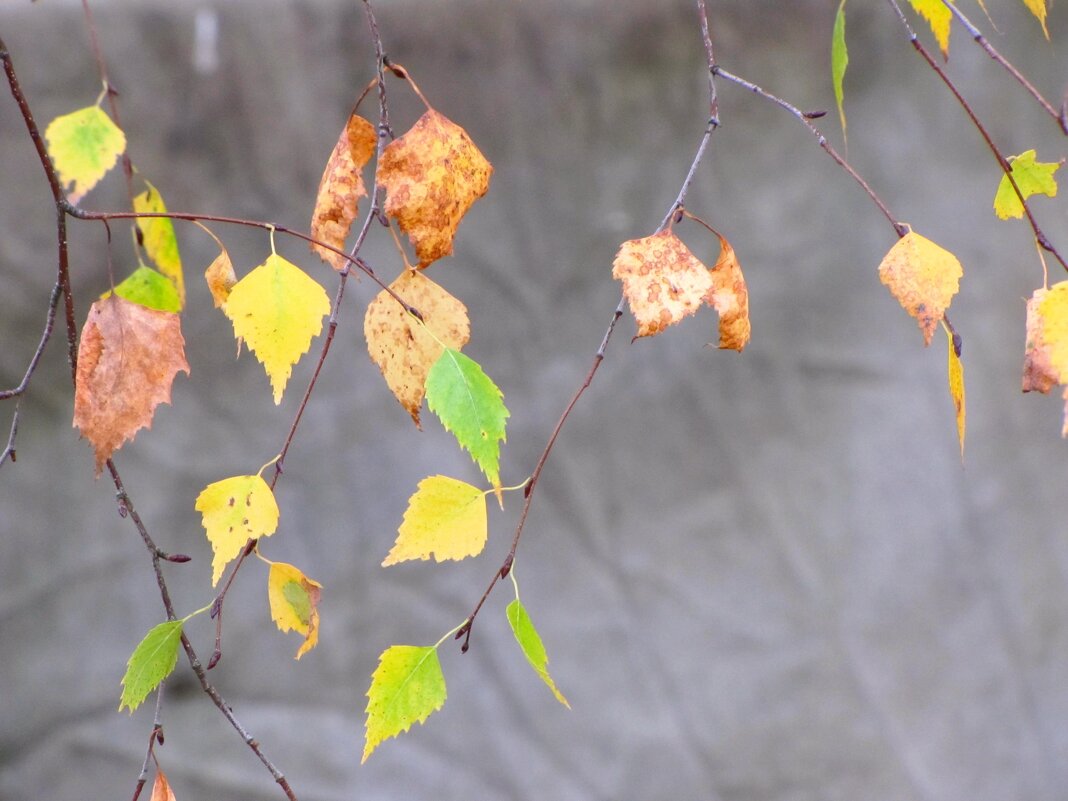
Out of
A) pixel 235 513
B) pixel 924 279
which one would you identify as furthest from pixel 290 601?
pixel 924 279

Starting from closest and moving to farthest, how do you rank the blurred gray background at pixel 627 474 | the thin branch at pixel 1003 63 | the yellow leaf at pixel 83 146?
1. the thin branch at pixel 1003 63
2. the yellow leaf at pixel 83 146
3. the blurred gray background at pixel 627 474

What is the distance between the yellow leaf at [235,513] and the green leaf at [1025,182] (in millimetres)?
314

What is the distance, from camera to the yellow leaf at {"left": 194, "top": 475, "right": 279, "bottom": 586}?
0.34m

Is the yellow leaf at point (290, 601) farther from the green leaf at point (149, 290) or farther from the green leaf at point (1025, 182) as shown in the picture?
the green leaf at point (1025, 182)

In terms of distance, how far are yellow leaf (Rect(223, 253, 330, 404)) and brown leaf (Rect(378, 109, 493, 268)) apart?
1.6 inches

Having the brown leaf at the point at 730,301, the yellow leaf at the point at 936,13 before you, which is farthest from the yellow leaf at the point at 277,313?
the yellow leaf at the point at 936,13

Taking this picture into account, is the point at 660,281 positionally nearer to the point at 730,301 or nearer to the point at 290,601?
the point at 730,301

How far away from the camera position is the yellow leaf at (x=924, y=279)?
13.6 inches

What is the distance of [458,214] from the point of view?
1.14 ft

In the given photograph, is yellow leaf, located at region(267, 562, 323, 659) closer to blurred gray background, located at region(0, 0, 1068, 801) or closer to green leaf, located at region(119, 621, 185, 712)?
green leaf, located at region(119, 621, 185, 712)

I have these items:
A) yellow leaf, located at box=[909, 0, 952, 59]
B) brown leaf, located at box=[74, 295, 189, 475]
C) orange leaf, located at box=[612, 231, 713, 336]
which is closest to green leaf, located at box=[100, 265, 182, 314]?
brown leaf, located at box=[74, 295, 189, 475]

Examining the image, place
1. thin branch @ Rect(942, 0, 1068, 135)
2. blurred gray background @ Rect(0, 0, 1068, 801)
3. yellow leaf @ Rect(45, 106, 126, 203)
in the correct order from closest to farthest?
thin branch @ Rect(942, 0, 1068, 135) → yellow leaf @ Rect(45, 106, 126, 203) → blurred gray background @ Rect(0, 0, 1068, 801)

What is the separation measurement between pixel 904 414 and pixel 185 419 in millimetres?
728

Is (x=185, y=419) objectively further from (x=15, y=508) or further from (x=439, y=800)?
(x=439, y=800)
